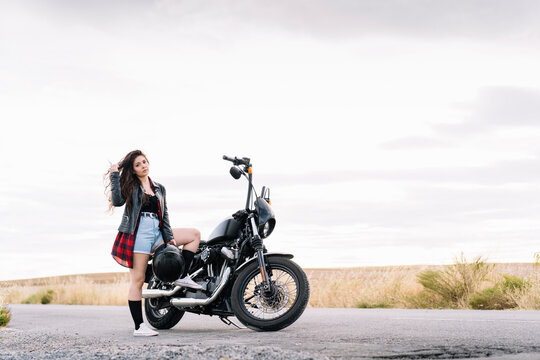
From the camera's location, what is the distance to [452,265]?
14.4 m

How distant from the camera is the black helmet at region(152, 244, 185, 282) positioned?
7508 millimetres

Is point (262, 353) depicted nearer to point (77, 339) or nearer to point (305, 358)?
point (305, 358)

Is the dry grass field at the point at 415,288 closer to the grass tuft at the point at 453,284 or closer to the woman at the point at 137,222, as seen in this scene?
the grass tuft at the point at 453,284

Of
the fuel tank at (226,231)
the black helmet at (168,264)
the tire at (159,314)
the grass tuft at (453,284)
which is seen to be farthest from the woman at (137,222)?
the grass tuft at (453,284)

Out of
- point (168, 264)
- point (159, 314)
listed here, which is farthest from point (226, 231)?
point (159, 314)

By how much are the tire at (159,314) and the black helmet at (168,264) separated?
626mm

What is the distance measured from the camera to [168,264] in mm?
7500

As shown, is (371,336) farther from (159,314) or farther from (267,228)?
(159,314)

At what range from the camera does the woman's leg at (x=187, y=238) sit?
7977mm

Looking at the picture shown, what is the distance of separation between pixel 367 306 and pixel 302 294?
7747mm

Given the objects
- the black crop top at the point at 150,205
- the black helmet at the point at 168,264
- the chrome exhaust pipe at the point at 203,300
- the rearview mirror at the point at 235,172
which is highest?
the rearview mirror at the point at 235,172

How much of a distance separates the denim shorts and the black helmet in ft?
0.51

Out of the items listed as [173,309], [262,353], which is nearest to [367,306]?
[173,309]

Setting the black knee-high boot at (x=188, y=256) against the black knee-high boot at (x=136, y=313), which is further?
the black knee-high boot at (x=188, y=256)
